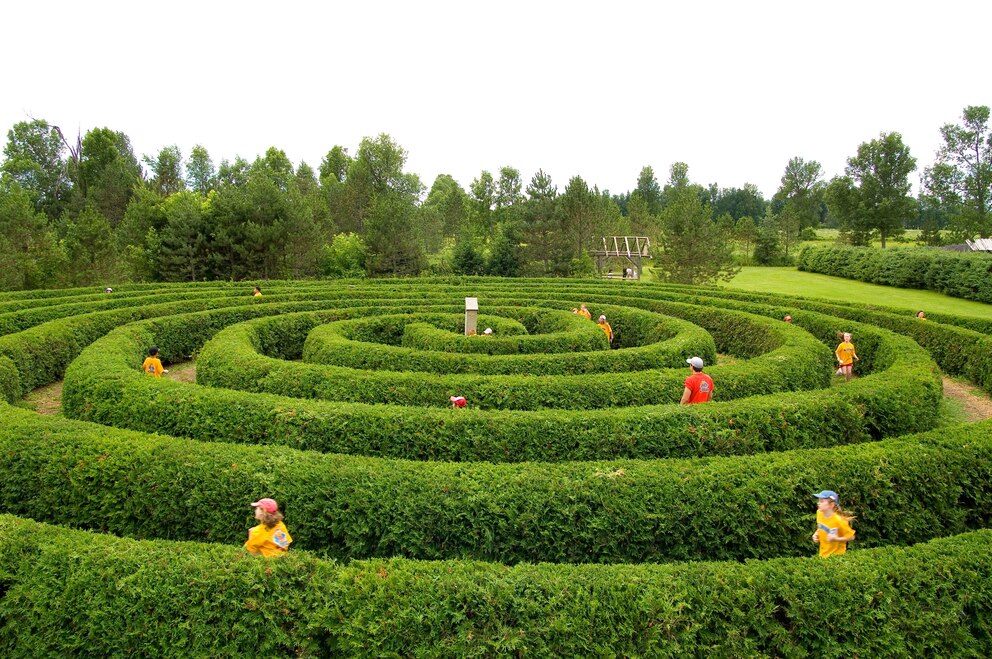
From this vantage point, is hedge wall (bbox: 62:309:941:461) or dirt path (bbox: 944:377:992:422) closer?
hedge wall (bbox: 62:309:941:461)

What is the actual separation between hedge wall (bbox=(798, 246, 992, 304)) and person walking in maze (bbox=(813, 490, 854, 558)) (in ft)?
139

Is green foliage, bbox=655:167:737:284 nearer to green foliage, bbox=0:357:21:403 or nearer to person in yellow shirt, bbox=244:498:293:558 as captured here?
green foliage, bbox=0:357:21:403

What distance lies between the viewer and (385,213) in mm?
43406

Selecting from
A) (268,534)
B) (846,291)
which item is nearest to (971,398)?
(268,534)

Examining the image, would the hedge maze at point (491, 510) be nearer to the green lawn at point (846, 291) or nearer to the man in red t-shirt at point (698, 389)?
the man in red t-shirt at point (698, 389)

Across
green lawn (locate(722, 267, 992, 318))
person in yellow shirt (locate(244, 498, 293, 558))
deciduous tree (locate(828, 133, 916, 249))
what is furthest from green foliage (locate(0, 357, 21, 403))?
deciduous tree (locate(828, 133, 916, 249))

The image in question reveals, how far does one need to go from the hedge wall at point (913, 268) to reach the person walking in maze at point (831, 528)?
42454 millimetres

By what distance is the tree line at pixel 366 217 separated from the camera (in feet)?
124

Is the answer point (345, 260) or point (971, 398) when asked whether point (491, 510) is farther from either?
point (345, 260)

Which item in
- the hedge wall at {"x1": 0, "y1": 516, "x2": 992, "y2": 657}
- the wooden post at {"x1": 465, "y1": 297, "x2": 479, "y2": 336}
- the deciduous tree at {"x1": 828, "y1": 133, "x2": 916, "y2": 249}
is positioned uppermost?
the deciduous tree at {"x1": 828, "y1": 133, "x2": 916, "y2": 249}

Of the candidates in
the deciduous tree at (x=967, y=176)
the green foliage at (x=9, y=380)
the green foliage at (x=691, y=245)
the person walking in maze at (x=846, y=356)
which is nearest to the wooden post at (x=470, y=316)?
the person walking in maze at (x=846, y=356)

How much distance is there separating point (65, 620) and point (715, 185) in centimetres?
13903

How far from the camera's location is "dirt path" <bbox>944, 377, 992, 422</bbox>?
1381 centimetres

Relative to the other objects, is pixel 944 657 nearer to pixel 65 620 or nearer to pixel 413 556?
pixel 413 556
